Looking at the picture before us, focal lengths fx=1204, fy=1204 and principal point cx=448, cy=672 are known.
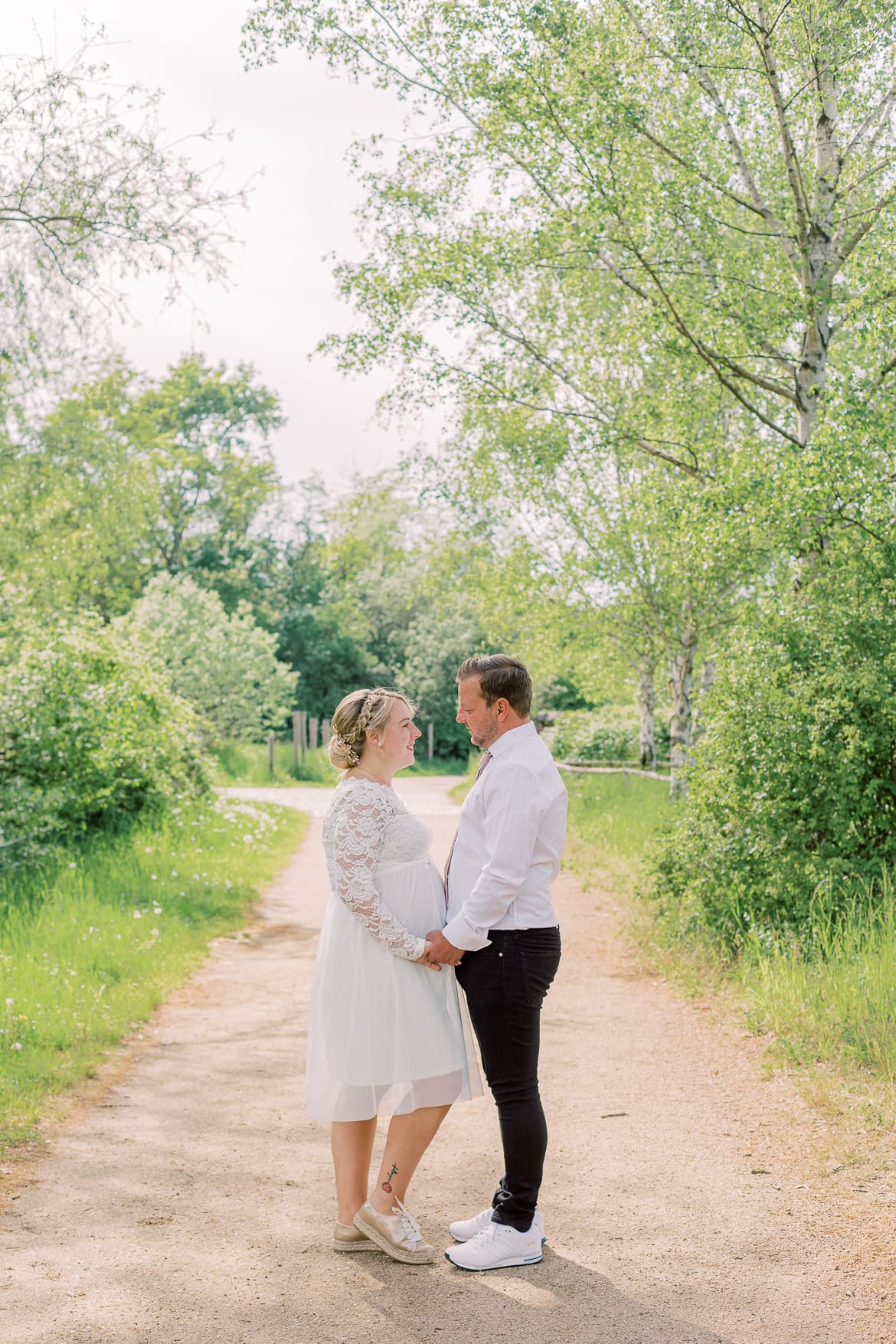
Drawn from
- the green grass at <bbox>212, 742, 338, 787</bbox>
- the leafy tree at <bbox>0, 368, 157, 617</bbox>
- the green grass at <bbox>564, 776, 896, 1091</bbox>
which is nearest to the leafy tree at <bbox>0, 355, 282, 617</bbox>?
the leafy tree at <bbox>0, 368, 157, 617</bbox>

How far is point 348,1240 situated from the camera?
13.8 feet

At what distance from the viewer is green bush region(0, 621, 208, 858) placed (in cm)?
1247

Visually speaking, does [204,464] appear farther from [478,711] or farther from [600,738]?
[478,711]

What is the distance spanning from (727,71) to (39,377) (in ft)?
23.2

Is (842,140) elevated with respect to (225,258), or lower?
elevated

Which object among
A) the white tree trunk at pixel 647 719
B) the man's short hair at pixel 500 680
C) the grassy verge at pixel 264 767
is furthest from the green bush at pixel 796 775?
the grassy verge at pixel 264 767

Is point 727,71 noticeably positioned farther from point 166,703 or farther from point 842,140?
point 166,703

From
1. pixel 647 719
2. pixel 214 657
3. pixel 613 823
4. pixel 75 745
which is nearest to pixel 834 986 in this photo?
pixel 75 745

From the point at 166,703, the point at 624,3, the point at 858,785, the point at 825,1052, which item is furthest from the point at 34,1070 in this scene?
the point at 624,3

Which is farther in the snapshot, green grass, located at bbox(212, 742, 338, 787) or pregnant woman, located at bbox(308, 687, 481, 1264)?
green grass, located at bbox(212, 742, 338, 787)

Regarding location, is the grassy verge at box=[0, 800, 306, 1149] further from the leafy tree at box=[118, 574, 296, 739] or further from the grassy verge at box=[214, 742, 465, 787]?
the grassy verge at box=[214, 742, 465, 787]

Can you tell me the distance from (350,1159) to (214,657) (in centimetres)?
2664

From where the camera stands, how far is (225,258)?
388 inches

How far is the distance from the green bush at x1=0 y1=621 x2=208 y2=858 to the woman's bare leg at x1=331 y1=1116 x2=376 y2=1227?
8303mm
